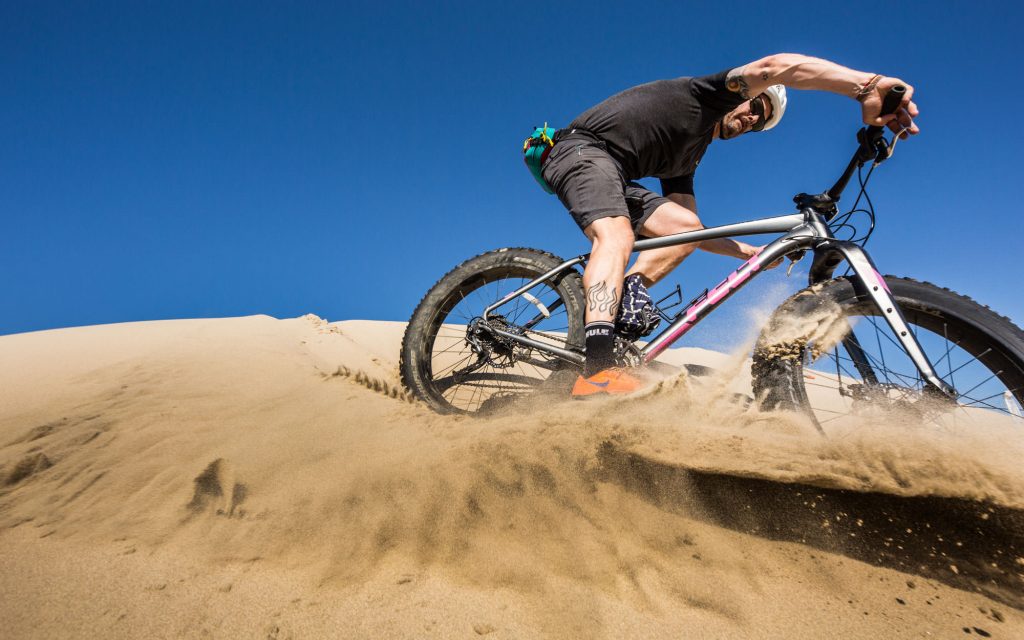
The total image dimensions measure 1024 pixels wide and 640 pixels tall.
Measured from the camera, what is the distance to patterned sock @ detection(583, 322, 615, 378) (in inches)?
88.7

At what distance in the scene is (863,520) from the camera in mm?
1515

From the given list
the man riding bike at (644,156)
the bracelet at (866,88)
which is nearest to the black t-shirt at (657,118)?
the man riding bike at (644,156)

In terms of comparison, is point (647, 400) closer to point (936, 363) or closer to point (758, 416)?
point (758, 416)

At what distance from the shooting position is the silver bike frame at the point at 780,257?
190 cm

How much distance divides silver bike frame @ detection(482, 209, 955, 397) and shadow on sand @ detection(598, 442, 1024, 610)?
63cm

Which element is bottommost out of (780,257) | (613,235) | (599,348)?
(599,348)

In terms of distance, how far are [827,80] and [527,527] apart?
92.0 inches

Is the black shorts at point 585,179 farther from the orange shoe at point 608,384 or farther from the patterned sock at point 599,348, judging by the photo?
the orange shoe at point 608,384

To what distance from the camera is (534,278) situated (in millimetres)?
2967

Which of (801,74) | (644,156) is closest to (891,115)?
(801,74)

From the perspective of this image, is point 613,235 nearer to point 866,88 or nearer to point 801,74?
point 801,74

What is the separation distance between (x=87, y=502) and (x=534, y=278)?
7.97ft

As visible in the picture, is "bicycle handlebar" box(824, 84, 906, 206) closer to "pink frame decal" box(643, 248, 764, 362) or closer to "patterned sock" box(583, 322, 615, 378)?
"pink frame decal" box(643, 248, 764, 362)

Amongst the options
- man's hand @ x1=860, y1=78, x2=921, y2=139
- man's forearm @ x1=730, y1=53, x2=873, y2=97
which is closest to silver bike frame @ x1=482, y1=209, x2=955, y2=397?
man's hand @ x1=860, y1=78, x2=921, y2=139
